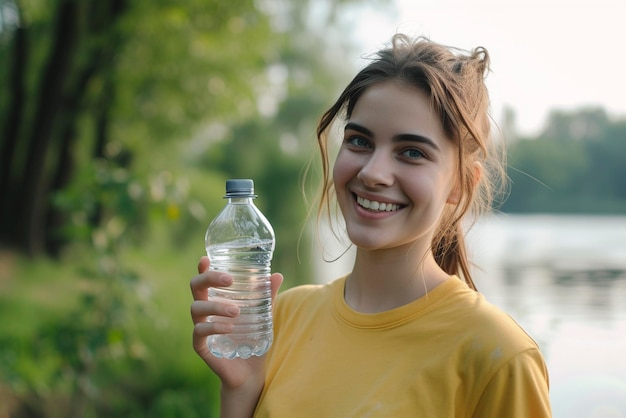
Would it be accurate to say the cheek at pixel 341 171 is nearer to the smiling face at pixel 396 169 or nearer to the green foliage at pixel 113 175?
the smiling face at pixel 396 169

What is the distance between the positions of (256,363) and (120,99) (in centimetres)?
656

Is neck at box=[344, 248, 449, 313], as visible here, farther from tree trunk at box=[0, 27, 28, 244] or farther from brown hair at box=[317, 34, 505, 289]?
tree trunk at box=[0, 27, 28, 244]

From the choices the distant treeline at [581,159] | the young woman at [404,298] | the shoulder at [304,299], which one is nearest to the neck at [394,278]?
the young woman at [404,298]

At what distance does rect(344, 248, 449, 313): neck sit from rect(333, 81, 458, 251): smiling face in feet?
0.22

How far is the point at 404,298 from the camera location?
1.61 meters

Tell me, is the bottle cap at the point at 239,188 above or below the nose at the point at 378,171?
below

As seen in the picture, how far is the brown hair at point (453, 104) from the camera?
5.09ft

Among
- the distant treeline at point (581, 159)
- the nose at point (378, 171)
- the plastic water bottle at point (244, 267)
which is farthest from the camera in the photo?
the distant treeline at point (581, 159)

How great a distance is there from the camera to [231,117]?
333 inches

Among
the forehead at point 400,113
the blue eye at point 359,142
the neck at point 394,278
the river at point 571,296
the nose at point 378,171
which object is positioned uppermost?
the forehead at point 400,113

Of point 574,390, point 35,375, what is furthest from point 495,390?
point 35,375

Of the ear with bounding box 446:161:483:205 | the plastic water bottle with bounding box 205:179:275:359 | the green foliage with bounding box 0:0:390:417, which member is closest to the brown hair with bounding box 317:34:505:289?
the ear with bounding box 446:161:483:205

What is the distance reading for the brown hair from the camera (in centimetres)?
155

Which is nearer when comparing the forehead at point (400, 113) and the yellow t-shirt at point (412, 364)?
the yellow t-shirt at point (412, 364)
